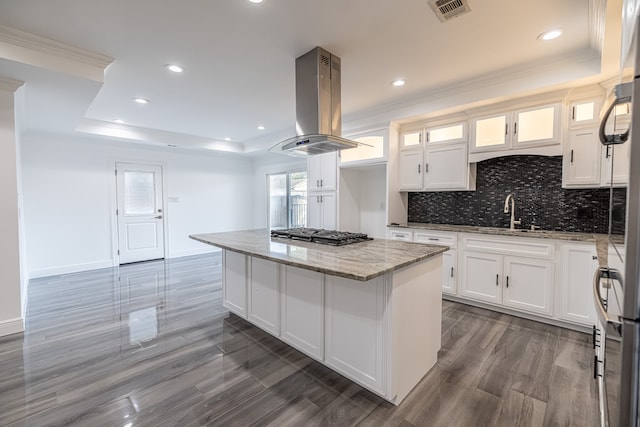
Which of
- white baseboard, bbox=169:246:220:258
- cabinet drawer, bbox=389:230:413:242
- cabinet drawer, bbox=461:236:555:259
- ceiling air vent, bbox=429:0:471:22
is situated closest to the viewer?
ceiling air vent, bbox=429:0:471:22

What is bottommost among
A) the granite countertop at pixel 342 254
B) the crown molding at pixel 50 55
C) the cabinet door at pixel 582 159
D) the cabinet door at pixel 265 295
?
the cabinet door at pixel 265 295

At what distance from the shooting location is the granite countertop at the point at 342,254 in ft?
5.18

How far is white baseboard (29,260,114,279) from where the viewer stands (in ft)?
15.5

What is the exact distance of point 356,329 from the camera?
6.21 feet

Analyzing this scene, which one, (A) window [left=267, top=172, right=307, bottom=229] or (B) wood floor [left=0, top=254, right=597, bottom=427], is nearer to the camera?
(B) wood floor [left=0, top=254, right=597, bottom=427]

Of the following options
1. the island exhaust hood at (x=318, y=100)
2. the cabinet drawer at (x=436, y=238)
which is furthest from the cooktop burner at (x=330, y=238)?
the cabinet drawer at (x=436, y=238)

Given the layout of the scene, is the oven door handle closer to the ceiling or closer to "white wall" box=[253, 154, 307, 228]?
the ceiling

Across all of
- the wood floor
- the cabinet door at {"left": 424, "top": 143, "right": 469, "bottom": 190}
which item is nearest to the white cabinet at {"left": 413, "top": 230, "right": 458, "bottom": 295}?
the wood floor

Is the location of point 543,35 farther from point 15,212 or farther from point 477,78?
point 15,212

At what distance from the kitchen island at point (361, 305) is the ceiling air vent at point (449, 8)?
65.4 inches

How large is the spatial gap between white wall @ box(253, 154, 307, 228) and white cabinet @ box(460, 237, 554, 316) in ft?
13.8

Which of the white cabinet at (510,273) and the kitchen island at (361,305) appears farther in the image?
the white cabinet at (510,273)

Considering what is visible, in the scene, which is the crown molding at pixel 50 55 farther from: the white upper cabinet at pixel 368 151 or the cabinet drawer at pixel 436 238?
the cabinet drawer at pixel 436 238

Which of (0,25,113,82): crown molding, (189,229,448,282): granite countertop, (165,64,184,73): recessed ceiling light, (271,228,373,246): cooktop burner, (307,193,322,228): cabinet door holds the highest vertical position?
(165,64,184,73): recessed ceiling light
